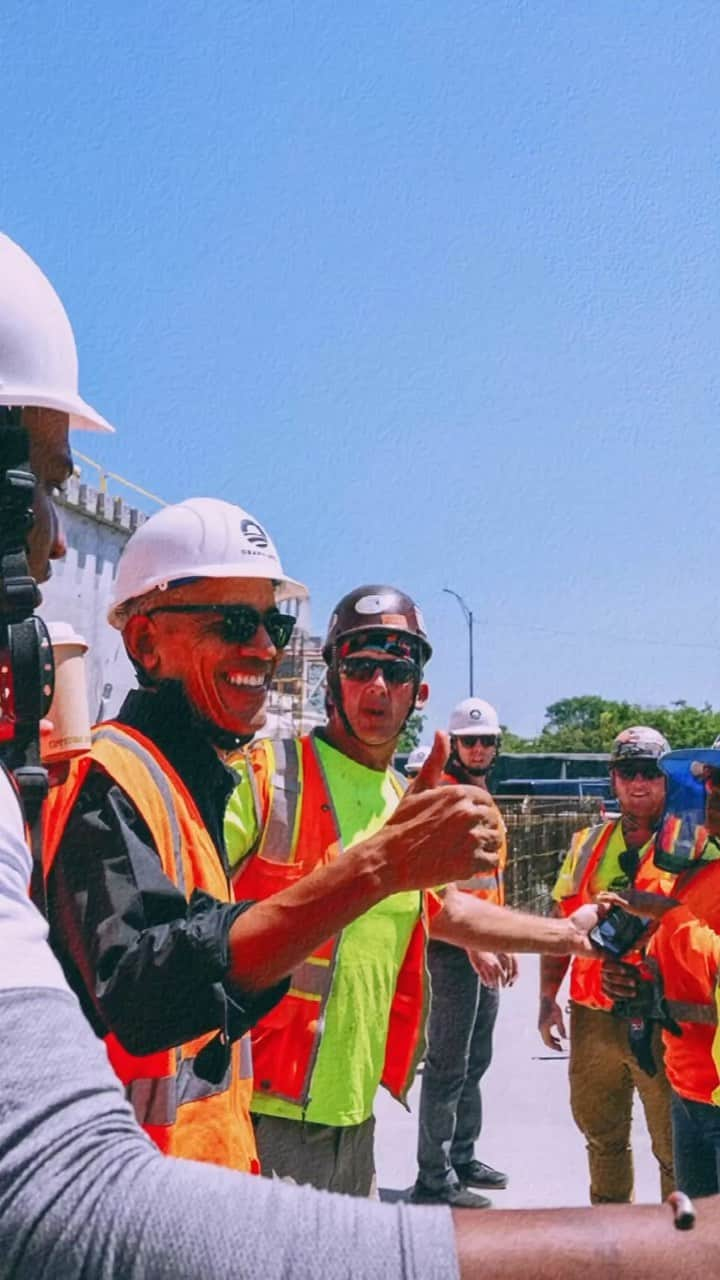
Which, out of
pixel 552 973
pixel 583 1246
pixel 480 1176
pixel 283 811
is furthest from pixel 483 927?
pixel 480 1176

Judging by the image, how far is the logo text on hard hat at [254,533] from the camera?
9.07ft

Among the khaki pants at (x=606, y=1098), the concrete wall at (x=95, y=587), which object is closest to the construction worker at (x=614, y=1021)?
the khaki pants at (x=606, y=1098)

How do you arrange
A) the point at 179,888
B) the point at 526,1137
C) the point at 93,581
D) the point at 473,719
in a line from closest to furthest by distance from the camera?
the point at 179,888, the point at 526,1137, the point at 473,719, the point at 93,581

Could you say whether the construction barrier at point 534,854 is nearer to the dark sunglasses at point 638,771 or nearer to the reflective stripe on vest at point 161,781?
the dark sunglasses at point 638,771

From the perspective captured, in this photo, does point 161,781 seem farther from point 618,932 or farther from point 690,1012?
point 618,932

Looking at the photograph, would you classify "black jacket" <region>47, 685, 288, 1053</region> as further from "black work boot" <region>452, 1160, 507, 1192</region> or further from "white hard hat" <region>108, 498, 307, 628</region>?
"black work boot" <region>452, 1160, 507, 1192</region>

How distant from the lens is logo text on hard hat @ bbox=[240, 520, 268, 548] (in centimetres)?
276

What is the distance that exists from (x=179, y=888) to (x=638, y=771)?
3.91 meters

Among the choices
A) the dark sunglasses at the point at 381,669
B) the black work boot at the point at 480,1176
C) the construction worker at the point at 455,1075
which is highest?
the dark sunglasses at the point at 381,669

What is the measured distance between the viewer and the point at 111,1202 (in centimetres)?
81

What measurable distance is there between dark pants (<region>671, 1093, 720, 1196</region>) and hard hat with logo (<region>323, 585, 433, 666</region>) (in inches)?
67.4

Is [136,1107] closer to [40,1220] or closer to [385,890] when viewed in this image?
[385,890]

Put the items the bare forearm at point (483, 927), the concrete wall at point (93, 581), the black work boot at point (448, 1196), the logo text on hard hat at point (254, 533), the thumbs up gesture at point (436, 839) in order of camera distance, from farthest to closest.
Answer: the concrete wall at point (93, 581) → the black work boot at point (448, 1196) → the bare forearm at point (483, 927) → the logo text on hard hat at point (254, 533) → the thumbs up gesture at point (436, 839)

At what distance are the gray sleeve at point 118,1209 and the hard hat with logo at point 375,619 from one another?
121 inches
